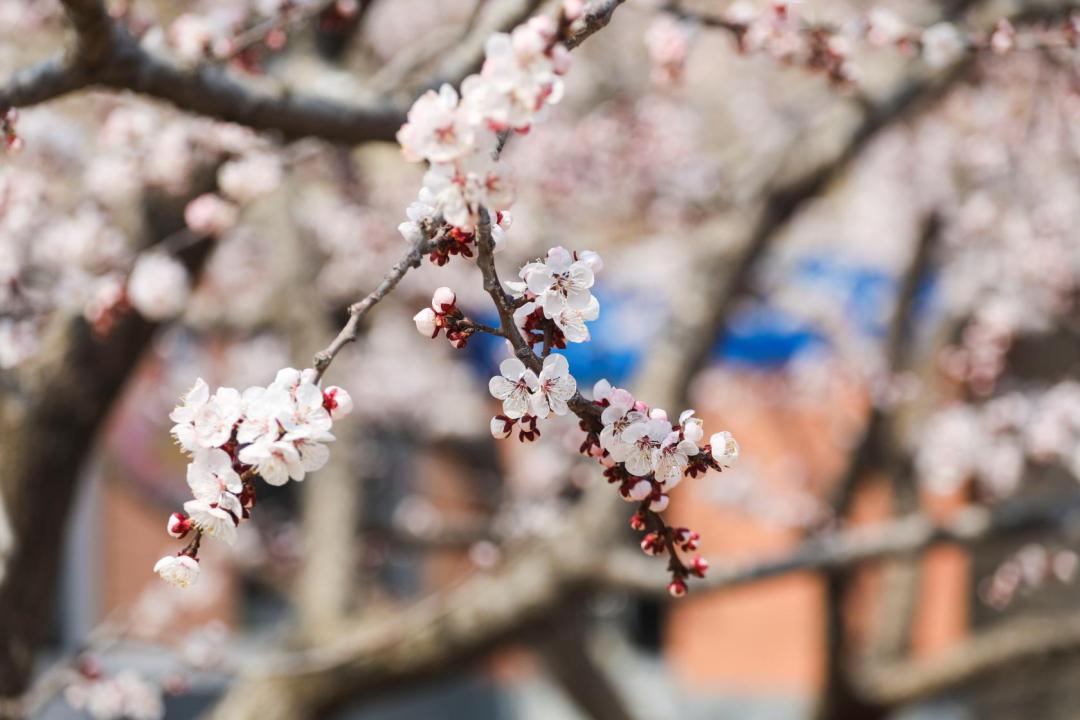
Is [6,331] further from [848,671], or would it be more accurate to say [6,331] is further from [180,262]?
[848,671]

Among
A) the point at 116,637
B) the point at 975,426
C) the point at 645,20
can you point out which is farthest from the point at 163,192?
the point at 645,20

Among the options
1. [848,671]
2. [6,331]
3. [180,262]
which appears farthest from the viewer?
[848,671]

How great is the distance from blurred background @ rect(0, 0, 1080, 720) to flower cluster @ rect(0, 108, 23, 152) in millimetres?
345

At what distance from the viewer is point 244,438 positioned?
41.8 inches

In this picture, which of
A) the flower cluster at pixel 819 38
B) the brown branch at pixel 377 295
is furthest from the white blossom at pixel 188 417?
the flower cluster at pixel 819 38

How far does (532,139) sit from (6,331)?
119 inches

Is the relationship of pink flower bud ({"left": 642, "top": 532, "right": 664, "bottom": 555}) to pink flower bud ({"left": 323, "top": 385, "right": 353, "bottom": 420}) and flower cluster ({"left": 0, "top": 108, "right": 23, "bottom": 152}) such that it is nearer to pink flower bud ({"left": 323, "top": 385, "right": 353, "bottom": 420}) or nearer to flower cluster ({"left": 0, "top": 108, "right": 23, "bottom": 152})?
pink flower bud ({"left": 323, "top": 385, "right": 353, "bottom": 420})

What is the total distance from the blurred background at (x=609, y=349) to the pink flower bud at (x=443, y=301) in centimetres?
76

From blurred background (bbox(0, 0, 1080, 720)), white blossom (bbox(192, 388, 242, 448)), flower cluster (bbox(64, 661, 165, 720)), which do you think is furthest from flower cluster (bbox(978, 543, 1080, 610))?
white blossom (bbox(192, 388, 242, 448))

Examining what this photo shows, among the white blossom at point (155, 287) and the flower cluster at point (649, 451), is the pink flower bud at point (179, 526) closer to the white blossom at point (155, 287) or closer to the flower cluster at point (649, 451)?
the flower cluster at point (649, 451)

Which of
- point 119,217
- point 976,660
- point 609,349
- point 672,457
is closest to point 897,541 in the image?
point 976,660

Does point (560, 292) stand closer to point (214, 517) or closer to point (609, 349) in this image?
point (214, 517)

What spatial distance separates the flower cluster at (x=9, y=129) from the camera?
1.49m

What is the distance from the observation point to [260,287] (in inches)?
234
